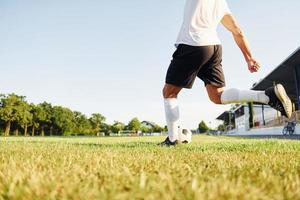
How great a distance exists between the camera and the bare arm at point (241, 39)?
5.09 metres

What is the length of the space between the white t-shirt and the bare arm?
22 cm

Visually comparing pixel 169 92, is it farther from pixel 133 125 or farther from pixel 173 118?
pixel 133 125

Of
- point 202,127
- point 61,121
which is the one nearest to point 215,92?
point 61,121

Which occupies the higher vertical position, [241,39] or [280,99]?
[241,39]

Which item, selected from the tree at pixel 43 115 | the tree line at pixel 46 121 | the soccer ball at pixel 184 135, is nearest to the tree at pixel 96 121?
the tree line at pixel 46 121

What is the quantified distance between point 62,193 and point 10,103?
79538 millimetres

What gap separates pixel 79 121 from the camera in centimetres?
10800

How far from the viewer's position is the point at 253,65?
520cm

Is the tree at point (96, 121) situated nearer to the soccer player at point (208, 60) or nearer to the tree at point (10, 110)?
the tree at point (10, 110)

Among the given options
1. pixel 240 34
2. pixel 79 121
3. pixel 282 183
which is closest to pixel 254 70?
pixel 240 34

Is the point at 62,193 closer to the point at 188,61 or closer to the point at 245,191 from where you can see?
the point at 245,191

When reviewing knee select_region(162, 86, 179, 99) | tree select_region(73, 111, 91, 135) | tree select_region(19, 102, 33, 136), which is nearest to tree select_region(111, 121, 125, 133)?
tree select_region(73, 111, 91, 135)

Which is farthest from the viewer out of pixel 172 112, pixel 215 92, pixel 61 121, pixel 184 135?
pixel 61 121

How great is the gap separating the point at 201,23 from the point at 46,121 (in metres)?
89.8
